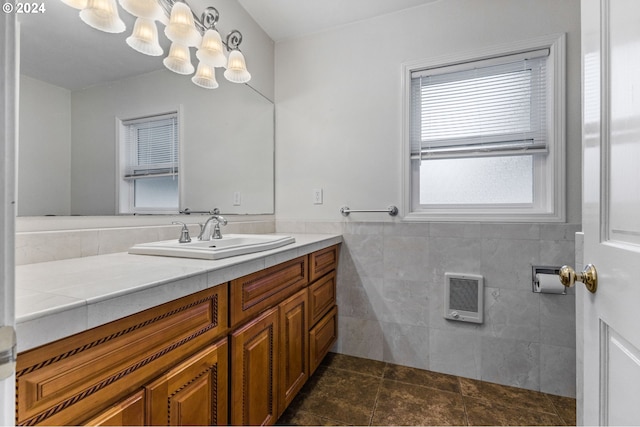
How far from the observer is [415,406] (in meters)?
1.45

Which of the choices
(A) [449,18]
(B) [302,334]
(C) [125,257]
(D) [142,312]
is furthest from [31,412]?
(A) [449,18]

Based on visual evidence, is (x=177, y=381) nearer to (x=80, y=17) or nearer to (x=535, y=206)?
(x=80, y=17)

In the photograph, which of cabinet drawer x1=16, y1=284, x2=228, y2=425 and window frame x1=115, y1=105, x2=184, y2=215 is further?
window frame x1=115, y1=105, x2=184, y2=215

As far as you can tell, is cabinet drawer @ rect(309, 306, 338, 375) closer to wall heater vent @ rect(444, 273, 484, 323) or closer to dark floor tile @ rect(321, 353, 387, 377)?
dark floor tile @ rect(321, 353, 387, 377)

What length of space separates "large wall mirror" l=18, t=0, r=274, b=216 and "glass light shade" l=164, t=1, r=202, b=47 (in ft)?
0.23

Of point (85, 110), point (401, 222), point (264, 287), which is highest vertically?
point (85, 110)

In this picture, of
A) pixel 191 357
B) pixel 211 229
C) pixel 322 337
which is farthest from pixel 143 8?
pixel 322 337

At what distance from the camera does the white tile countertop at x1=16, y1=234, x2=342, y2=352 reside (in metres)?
0.47

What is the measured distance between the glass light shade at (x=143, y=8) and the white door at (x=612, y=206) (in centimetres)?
146

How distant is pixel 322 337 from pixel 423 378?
66 centimetres

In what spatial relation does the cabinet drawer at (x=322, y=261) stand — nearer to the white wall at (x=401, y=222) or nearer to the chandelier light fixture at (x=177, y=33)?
the white wall at (x=401, y=222)

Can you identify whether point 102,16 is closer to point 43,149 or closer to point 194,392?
point 43,149

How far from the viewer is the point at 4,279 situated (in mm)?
294

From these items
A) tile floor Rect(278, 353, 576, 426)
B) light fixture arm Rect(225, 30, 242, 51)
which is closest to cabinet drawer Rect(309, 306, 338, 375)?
tile floor Rect(278, 353, 576, 426)
